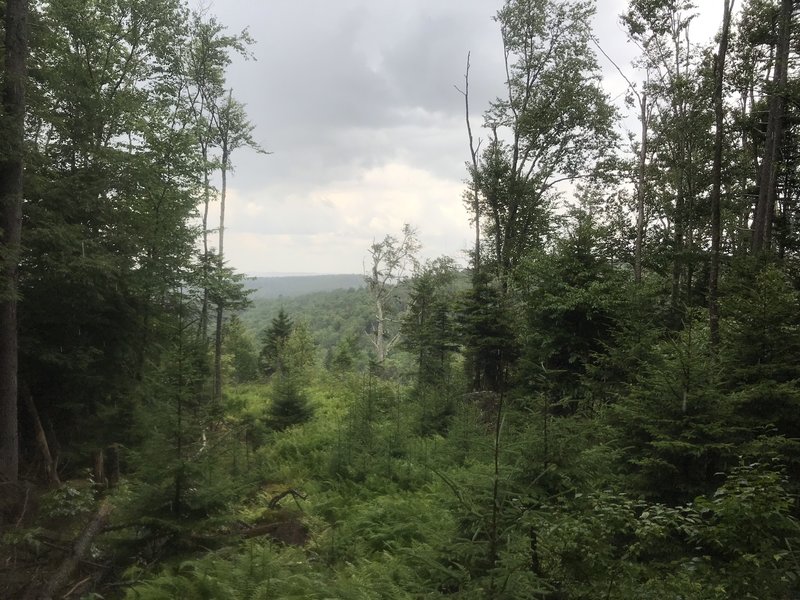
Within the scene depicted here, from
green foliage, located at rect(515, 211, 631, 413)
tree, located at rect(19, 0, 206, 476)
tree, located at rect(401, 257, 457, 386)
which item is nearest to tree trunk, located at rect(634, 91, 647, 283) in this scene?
green foliage, located at rect(515, 211, 631, 413)

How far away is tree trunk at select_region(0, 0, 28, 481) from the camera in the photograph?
8.07m

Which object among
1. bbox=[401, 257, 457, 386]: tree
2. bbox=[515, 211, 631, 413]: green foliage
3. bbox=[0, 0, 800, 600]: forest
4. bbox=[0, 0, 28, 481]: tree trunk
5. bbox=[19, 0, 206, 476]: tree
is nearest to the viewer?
bbox=[0, 0, 800, 600]: forest

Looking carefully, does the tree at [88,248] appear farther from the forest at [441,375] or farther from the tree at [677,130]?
the tree at [677,130]

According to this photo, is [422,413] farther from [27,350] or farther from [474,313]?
[27,350]

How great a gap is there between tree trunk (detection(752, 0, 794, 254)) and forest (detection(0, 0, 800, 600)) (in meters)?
0.10

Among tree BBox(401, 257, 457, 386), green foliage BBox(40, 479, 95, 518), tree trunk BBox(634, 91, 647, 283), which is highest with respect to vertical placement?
tree trunk BBox(634, 91, 647, 283)

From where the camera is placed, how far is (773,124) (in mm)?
12172

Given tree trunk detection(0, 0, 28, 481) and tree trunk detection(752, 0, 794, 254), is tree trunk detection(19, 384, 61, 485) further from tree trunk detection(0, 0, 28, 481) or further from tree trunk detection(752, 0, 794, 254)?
tree trunk detection(752, 0, 794, 254)

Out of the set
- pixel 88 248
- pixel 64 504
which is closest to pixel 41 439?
pixel 64 504

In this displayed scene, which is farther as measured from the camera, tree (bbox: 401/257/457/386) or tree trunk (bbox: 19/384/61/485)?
tree (bbox: 401/257/457/386)

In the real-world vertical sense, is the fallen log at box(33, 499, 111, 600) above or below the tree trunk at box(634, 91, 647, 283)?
below

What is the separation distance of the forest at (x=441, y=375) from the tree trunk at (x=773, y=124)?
0.31 ft

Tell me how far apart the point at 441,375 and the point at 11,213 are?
15873mm

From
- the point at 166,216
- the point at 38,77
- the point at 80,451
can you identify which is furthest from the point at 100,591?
the point at 38,77
